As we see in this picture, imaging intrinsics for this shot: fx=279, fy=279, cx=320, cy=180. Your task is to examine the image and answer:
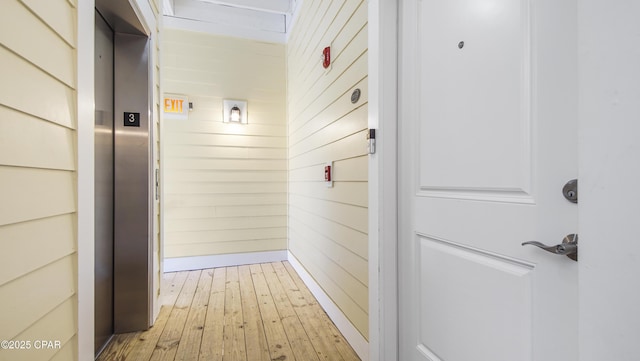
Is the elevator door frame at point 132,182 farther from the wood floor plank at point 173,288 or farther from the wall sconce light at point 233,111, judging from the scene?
the wall sconce light at point 233,111

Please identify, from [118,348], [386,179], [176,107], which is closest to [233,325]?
[118,348]

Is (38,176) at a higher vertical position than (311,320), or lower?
higher

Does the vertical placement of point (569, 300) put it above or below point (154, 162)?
below

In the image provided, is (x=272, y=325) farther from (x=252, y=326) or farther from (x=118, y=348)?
(x=118, y=348)

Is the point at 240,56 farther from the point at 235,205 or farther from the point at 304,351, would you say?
the point at 304,351

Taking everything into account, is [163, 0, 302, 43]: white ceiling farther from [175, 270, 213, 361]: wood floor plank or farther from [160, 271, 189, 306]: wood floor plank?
[175, 270, 213, 361]: wood floor plank

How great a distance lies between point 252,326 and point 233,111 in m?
2.44

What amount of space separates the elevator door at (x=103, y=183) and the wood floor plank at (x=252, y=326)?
88 centimetres

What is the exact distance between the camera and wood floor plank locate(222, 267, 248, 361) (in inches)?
66.5

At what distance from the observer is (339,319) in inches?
76.9

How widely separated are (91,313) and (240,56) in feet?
10.5

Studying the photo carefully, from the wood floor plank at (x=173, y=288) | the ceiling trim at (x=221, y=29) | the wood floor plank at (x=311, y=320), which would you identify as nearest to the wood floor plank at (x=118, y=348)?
the wood floor plank at (x=173, y=288)

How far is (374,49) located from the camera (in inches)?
54.1

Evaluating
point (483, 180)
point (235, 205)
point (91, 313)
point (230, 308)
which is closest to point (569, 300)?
point (483, 180)
